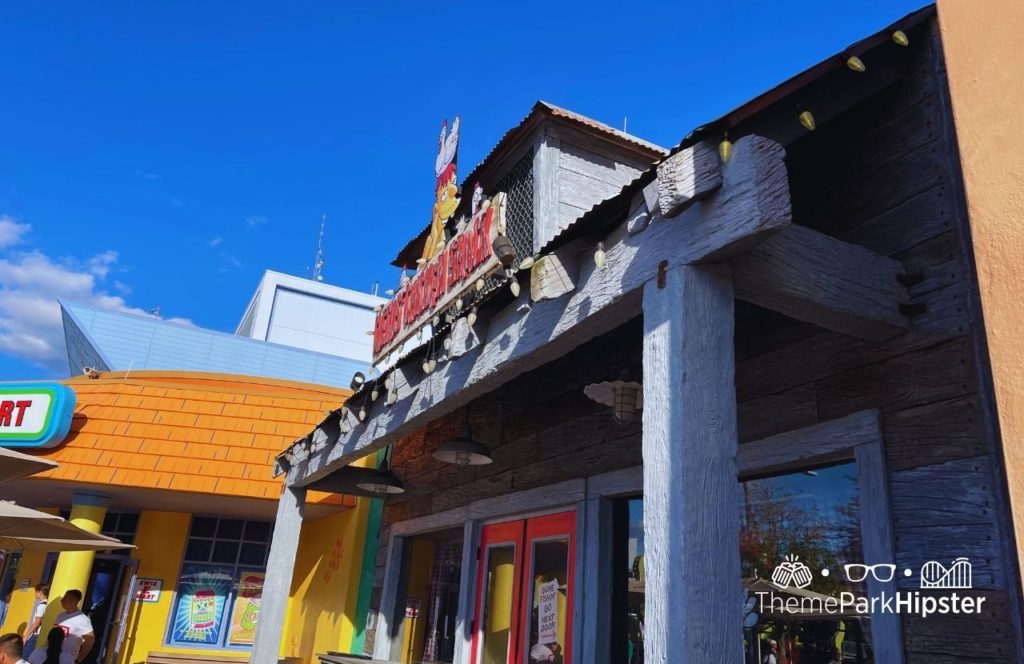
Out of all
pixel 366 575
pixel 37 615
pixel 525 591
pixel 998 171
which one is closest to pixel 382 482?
pixel 366 575

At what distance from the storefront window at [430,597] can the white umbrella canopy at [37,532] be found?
10.7 feet

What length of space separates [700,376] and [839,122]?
2.06 metres

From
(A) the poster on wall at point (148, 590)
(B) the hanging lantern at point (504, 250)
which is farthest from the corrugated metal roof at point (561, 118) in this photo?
(A) the poster on wall at point (148, 590)

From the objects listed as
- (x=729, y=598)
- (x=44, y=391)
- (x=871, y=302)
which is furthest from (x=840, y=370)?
(x=44, y=391)

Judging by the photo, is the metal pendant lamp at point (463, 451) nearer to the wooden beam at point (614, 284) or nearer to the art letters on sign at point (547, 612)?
the wooden beam at point (614, 284)

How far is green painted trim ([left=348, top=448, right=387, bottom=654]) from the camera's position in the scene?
8.60m

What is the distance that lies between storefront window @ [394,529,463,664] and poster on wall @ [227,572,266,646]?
18.2ft

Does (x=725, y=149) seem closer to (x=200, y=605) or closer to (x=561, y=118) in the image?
(x=561, y=118)

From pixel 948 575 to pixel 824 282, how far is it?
4.09ft

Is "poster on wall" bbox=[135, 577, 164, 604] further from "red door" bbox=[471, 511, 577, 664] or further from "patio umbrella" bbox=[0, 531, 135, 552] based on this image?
"red door" bbox=[471, 511, 577, 664]

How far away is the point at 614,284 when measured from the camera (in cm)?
280

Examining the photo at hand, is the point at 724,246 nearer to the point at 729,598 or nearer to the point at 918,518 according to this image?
the point at 729,598

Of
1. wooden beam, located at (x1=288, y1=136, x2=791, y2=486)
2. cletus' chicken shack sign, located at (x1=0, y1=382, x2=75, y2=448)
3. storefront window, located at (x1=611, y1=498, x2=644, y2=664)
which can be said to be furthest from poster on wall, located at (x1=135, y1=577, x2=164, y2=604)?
storefront window, located at (x1=611, y1=498, x2=644, y2=664)

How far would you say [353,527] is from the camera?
970cm
